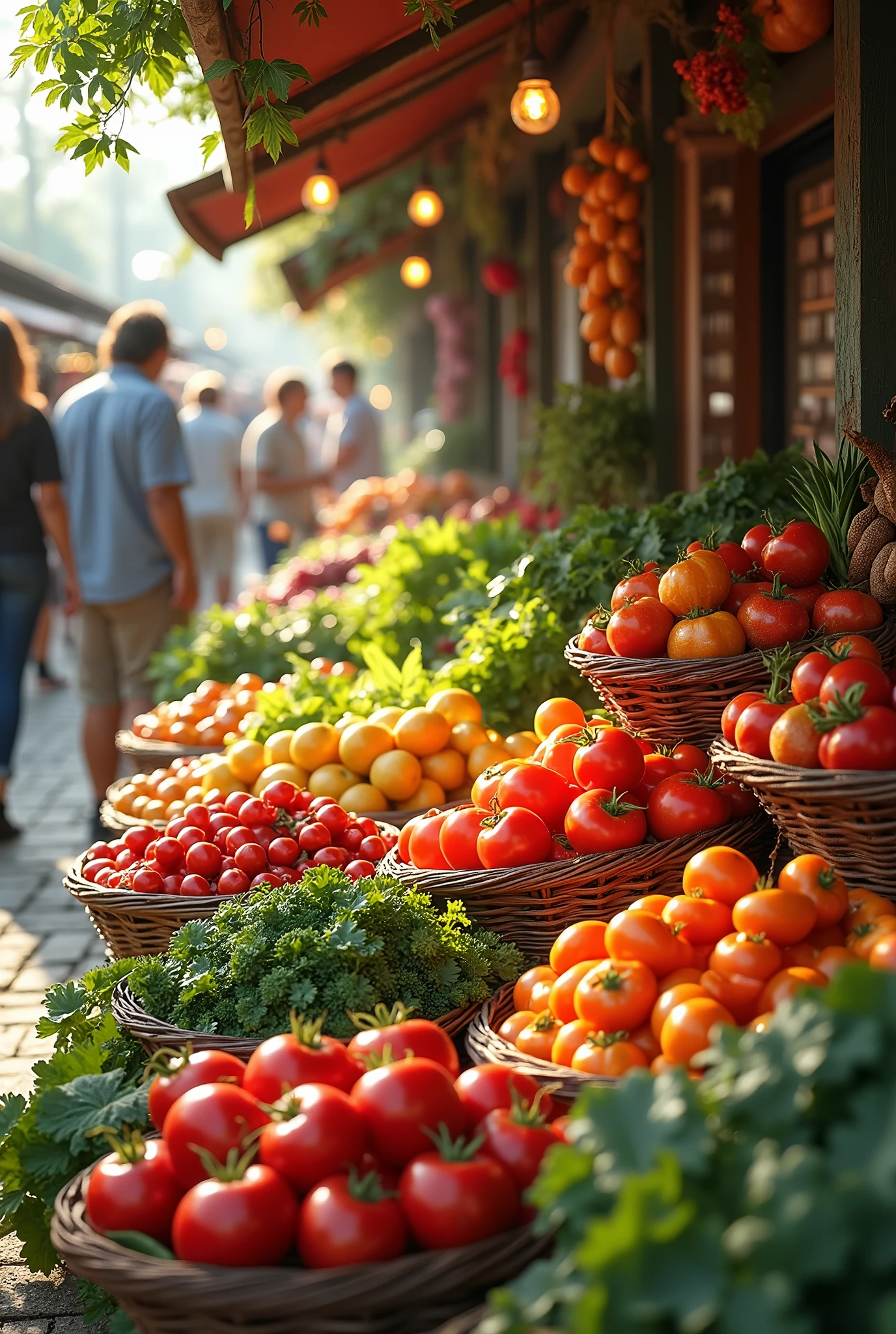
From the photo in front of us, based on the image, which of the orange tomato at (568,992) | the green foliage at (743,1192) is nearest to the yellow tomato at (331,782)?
the orange tomato at (568,992)

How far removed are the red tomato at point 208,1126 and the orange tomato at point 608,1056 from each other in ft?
1.74

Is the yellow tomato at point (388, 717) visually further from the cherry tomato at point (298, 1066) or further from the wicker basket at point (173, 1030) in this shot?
the cherry tomato at point (298, 1066)

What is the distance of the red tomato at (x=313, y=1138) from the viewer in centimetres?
186

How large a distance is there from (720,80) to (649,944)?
10.5 ft

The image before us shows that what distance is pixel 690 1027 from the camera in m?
2.04

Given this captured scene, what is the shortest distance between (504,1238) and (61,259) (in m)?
88.1

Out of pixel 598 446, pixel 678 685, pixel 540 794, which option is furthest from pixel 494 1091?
pixel 598 446

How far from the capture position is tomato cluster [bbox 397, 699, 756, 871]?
9.30 feet

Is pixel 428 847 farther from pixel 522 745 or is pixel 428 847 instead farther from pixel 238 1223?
pixel 238 1223

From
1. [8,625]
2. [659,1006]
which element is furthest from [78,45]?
[8,625]

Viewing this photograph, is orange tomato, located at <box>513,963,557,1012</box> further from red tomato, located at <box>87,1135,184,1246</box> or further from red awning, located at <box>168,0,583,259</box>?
red awning, located at <box>168,0,583,259</box>

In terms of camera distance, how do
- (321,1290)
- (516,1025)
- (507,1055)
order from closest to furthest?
(321,1290) → (507,1055) → (516,1025)

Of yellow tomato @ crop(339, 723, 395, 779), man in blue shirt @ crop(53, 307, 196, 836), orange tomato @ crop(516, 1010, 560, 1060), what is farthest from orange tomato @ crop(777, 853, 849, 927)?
man in blue shirt @ crop(53, 307, 196, 836)

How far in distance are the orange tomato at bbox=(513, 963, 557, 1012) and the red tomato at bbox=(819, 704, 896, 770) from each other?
2.28 feet
